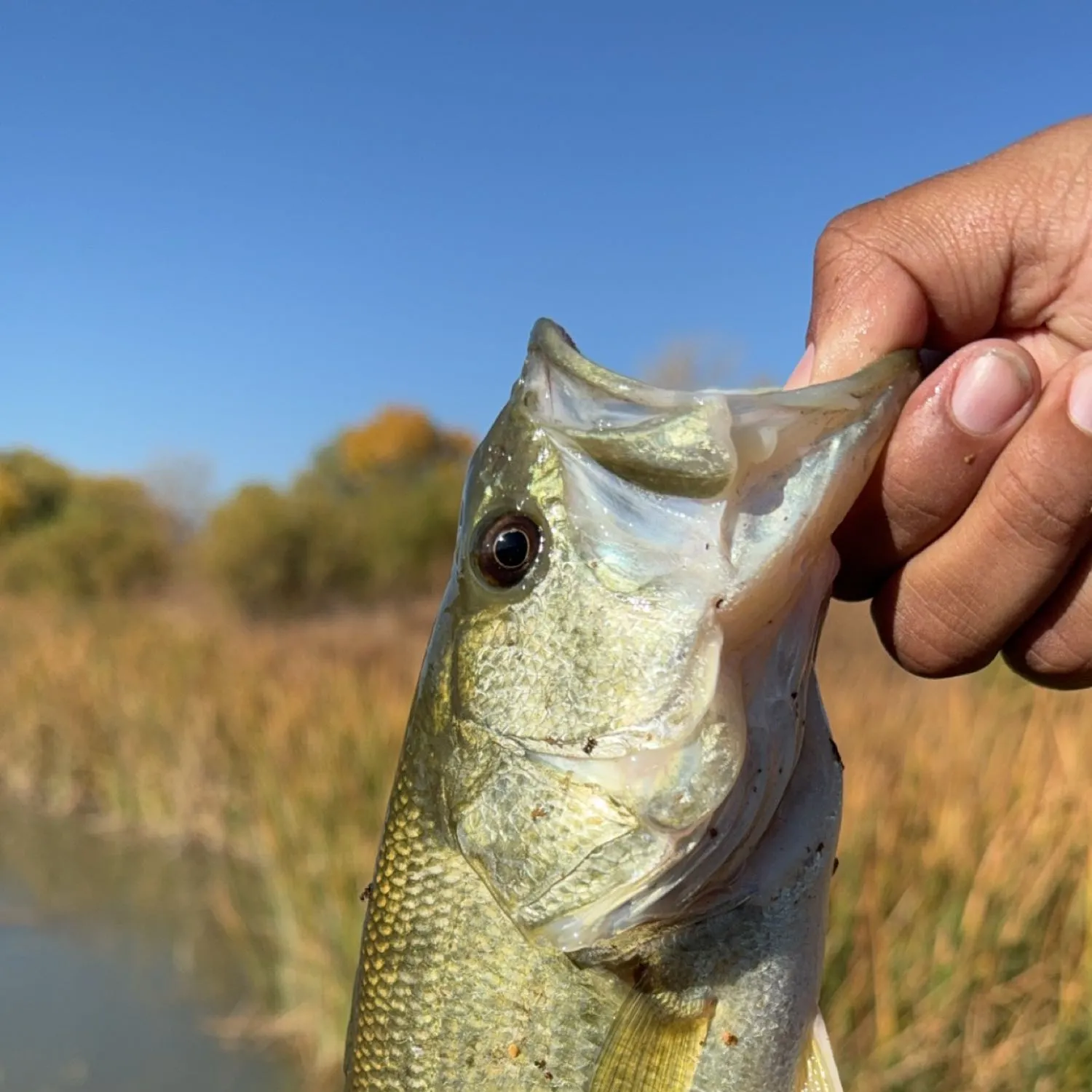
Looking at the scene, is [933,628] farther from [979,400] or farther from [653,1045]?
[653,1045]

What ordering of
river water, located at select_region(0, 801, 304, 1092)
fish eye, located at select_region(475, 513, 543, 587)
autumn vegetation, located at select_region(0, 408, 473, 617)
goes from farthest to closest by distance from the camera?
autumn vegetation, located at select_region(0, 408, 473, 617)
river water, located at select_region(0, 801, 304, 1092)
fish eye, located at select_region(475, 513, 543, 587)

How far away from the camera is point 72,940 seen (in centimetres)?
755

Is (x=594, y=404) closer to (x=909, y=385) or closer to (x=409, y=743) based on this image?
(x=909, y=385)

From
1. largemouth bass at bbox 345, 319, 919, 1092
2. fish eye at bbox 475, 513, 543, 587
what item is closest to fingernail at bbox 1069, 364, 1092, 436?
largemouth bass at bbox 345, 319, 919, 1092

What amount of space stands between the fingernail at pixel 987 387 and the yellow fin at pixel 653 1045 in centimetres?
97

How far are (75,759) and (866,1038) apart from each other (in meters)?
8.83

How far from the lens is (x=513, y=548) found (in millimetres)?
1491

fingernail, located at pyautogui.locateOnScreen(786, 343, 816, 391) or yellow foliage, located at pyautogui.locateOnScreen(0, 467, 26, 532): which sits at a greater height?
yellow foliage, located at pyautogui.locateOnScreen(0, 467, 26, 532)

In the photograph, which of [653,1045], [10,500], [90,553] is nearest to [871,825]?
[653,1045]

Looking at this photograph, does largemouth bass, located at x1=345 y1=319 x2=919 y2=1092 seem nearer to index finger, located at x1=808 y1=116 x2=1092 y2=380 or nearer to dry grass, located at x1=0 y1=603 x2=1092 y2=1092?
index finger, located at x1=808 y1=116 x2=1092 y2=380

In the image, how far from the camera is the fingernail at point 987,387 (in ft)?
4.92

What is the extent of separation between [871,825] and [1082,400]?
2.90 metres

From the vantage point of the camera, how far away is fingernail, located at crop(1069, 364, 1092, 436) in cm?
148

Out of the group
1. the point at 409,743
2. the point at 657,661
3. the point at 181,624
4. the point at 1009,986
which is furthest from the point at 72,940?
the point at 657,661
